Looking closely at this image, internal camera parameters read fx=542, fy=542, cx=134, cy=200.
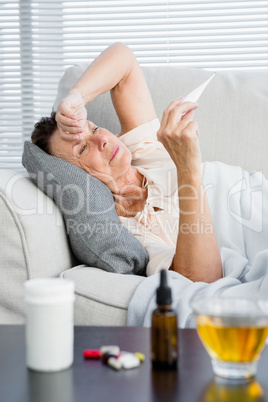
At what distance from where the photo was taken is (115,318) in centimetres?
124

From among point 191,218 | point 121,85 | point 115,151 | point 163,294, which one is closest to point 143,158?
point 115,151

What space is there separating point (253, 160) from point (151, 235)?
51cm

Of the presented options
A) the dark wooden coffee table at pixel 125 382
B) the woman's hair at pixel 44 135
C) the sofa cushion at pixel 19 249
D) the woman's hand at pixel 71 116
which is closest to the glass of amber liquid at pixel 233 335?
the dark wooden coffee table at pixel 125 382

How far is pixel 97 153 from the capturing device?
1.77 metres

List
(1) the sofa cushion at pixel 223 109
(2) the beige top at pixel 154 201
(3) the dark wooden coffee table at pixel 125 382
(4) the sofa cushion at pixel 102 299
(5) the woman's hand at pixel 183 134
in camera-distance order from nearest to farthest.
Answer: (3) the dark wooden coffee table at pixel 125 382
(4) the sofa cushion at pixel 102 299
(5) the woman's hand at pixel 183 134
(2) the beige top at pixel 154 201
(1) the sofa cushion at pixel 223 109

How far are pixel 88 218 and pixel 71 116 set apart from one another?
1.12 ft

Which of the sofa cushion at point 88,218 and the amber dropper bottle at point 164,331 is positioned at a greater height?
the amber dropper bottle at point 164,331

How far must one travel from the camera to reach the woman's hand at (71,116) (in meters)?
1.66

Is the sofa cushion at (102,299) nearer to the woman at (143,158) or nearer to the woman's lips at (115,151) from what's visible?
the woman at (143,158)

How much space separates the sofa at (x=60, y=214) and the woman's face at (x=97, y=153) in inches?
6.9

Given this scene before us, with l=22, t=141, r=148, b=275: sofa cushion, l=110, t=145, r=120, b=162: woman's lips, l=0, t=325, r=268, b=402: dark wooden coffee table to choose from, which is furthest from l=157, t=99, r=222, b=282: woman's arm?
l=0, t=325, r=268, b=402: dark wooden coffee table

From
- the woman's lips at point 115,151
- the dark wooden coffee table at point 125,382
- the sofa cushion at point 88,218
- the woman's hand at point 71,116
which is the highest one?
the woman's hand at point 71,116

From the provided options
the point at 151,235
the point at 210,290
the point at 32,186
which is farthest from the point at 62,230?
the point at 210,290

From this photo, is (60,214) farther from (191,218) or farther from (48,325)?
(48,325)
